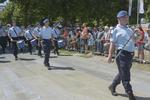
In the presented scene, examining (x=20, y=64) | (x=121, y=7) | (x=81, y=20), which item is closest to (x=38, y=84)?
(x=20, y=64)

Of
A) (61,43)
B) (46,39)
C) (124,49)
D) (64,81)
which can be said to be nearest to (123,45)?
(124,49)

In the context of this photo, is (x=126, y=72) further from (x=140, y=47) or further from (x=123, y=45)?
(x=140, y=47)

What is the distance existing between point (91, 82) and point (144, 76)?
2.31 m

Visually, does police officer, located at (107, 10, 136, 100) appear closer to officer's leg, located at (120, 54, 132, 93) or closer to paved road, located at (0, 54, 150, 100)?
officer's leg, located at (120, 54, 132, 93)

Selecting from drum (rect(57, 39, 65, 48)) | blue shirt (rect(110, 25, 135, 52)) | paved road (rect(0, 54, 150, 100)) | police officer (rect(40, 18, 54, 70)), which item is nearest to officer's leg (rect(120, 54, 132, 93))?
blue shirt (rect(110, 25, 135, 52))

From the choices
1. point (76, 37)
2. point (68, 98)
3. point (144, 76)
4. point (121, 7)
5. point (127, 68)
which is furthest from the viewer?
point (121, 7)

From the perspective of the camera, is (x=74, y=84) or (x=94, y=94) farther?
(x=74, y=84)

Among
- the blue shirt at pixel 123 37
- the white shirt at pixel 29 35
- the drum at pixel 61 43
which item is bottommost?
the drum at pixel 61 43

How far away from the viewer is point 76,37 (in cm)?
2816

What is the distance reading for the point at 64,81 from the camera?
1437cm

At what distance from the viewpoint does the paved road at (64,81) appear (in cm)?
1174

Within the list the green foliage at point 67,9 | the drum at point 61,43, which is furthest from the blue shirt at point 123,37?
the green foliage at point 67,9

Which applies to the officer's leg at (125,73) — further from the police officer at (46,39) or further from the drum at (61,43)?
the drum at (61,43)

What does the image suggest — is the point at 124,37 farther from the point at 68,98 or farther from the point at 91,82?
the point at 91,82
